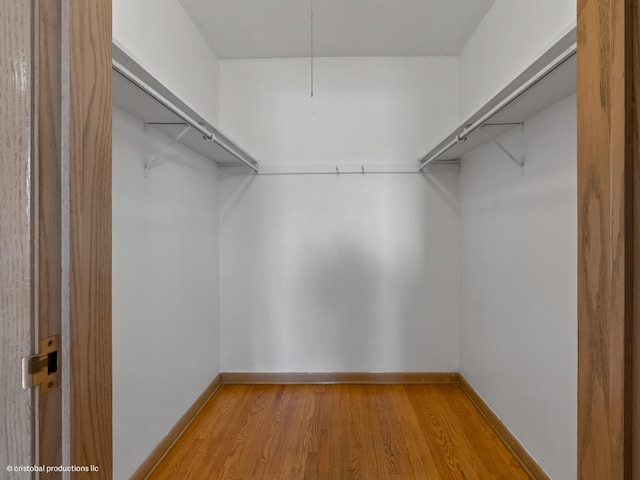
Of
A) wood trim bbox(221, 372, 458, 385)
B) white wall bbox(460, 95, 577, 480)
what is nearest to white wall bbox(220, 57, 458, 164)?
white wall bbox(460, 95, 577, 480)

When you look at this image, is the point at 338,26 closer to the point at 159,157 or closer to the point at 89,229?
the point at 159,157

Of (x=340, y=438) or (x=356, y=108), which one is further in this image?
(x=356, y=108)

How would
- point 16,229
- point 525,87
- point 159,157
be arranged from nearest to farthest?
point 16,229, point 525,87, point 159,157

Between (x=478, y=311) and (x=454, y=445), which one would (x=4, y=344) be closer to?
(x=454, y=445)

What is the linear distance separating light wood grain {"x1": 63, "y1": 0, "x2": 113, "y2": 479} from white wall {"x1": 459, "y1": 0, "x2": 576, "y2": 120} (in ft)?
4.69

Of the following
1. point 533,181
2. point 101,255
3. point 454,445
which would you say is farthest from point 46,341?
point 454,445

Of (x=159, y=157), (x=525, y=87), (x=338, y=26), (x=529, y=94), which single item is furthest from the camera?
(x=338, y=26)

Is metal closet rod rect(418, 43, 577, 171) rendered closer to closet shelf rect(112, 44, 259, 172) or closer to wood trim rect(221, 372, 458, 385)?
closet shelf rect(112, 44, 259, 172)

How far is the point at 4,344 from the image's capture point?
19.9 inches

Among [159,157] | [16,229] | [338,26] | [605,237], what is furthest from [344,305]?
[16,229]

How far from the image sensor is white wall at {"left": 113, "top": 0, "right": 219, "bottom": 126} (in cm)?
167

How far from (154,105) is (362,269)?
1.91 m

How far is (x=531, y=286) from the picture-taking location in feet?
6.19

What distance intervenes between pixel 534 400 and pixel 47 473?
6.69 feet
